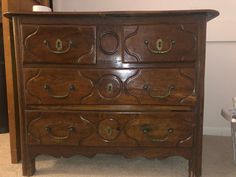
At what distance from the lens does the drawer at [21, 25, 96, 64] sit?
1247 millimetres

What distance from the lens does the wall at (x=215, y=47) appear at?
1.84 meters

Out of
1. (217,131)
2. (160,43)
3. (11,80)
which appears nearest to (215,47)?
(217,131)

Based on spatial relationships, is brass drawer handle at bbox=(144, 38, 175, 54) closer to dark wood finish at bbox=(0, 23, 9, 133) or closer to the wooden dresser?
the wooden dresser

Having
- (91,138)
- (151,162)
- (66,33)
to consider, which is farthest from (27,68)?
(151,162)

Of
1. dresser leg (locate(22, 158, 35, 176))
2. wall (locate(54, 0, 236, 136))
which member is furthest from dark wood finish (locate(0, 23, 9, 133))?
dresser leg (locate(22, 158, 35, 176))

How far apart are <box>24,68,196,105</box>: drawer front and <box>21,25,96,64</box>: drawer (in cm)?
6

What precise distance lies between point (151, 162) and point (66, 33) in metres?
0.90

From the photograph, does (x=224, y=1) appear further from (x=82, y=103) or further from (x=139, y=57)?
(x=82, y=103)

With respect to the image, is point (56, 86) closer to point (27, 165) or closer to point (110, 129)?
point (110, 129)

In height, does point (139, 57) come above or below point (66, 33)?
below

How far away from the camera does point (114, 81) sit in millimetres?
1273

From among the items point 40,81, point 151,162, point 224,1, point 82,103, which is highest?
point 224,1

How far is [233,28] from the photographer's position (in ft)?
6.00

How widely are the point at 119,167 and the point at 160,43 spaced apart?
2.46ft
